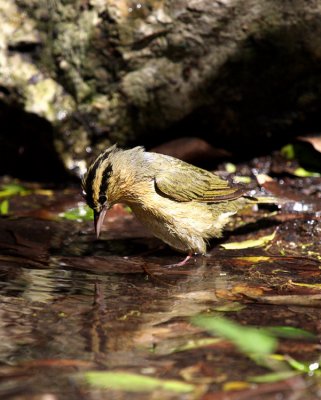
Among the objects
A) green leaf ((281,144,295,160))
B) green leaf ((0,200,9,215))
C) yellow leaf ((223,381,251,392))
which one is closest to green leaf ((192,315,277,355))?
yellow leaf ((223,381,251,392))

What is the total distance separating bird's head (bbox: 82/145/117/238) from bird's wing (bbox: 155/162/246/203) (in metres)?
0.47

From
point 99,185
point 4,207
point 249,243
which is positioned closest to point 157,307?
point 99,185

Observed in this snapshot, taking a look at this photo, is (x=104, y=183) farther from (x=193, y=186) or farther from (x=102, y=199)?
(x=193, y=186)

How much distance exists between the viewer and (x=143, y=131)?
313 inches

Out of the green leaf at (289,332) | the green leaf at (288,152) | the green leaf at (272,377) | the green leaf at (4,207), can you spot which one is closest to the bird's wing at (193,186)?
the green leaf at (288,152)

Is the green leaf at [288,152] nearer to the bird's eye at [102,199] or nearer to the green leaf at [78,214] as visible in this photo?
the green leaf at [78,214]

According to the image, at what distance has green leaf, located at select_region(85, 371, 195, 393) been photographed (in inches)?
127

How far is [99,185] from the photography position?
5891mm

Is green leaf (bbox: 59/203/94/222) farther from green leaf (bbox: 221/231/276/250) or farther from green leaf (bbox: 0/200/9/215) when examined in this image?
green leaf (bbox: 221/231/276/250)

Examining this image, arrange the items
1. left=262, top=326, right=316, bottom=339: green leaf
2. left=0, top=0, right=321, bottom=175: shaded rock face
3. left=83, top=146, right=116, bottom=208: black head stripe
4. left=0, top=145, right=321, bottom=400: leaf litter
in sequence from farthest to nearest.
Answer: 1. left=0, top=0, right=321, bottom=175: shaded rock face
2. left=83, top=146, right=116, bottom=208: black head stripe
3. left=262, top=326, right=316, bottom=339: green leaf
4. left=0, top=145, right=321, bottom=400: leaf litter

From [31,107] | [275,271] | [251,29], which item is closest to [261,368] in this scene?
[275,271]

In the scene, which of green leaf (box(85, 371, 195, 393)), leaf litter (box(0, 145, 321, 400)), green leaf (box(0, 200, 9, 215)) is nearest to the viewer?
green leaf (box(85, 371, 195, 393))

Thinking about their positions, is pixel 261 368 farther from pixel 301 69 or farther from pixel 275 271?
pixel 301 69

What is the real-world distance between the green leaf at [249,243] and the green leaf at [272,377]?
286 centimetres
